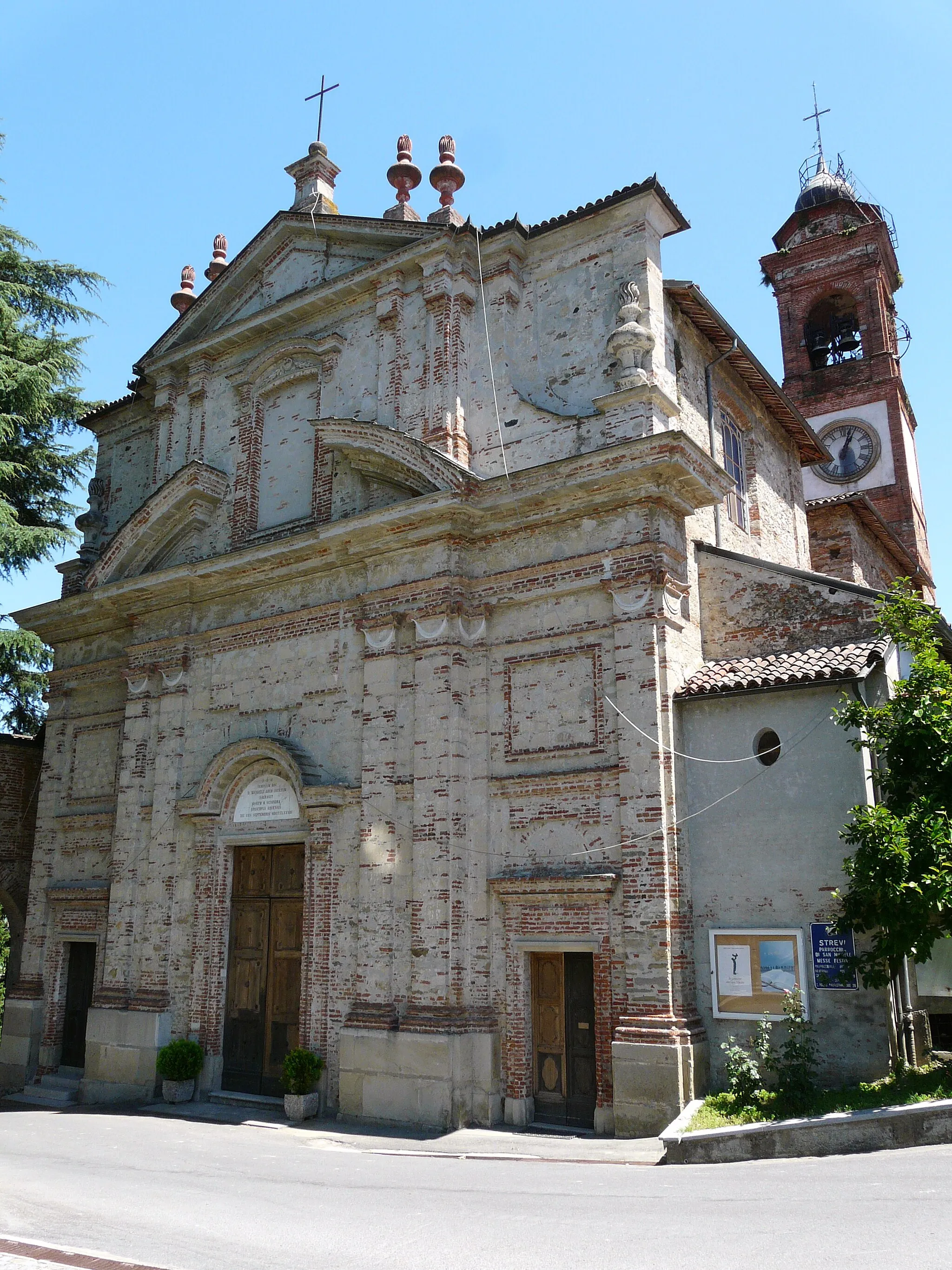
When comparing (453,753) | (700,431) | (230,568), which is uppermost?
(700,431)

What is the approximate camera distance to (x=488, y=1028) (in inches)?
500

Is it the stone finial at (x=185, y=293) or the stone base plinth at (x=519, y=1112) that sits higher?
the stone finial at (x=185, y=293)

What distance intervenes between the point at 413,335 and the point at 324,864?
25.2 feet

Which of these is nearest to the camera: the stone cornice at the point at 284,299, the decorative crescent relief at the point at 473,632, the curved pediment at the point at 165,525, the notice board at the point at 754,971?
the notice board at the point at 754,971

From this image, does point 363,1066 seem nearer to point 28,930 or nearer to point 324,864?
point 324,864

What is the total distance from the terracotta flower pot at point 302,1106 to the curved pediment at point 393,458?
8005mm

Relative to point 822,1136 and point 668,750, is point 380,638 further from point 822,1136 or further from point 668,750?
point 822,1136

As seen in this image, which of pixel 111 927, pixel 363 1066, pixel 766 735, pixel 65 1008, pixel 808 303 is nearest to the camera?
pixel 766 735

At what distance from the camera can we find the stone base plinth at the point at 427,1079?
40.3 feet

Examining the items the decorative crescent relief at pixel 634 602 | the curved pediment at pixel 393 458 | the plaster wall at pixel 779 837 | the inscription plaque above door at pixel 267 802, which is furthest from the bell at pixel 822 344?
the inscription plaque above door at pixel 267 802

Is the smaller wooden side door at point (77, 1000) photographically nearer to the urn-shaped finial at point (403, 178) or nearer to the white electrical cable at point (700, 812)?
the white electrical cable at point (700, 812)

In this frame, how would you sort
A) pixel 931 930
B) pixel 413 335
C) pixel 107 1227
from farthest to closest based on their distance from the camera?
pixel 413 335 → pixel 931 930 → pixel 107 1227

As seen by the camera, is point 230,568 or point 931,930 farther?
point 230,568

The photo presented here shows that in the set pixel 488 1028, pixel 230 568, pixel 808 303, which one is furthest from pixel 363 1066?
pixel 808 303
